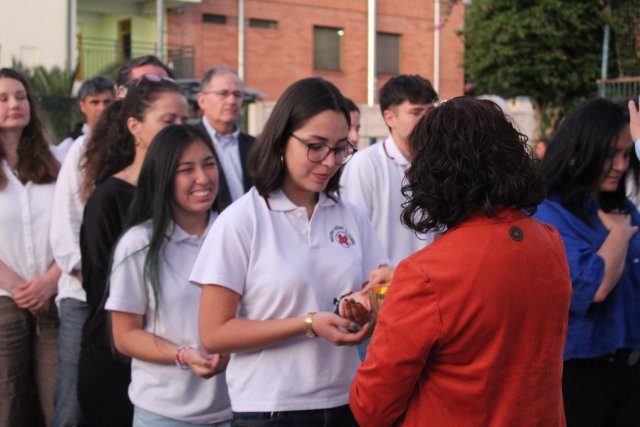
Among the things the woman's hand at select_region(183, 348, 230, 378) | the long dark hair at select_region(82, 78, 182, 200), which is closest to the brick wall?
the long dark hair at select_region(82, 78, 182, 200)

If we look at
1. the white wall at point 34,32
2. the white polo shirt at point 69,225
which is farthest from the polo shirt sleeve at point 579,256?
the white wall at point 34,32

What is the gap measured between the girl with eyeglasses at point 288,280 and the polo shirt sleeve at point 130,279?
54 cm

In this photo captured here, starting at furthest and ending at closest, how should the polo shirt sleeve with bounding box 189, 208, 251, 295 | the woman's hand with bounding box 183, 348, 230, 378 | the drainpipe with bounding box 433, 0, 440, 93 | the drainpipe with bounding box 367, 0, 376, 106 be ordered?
the drainpipe with bounding box 433, 0, 440, 93, the drainpipe with bounding box 367, 0, 376, 106, the woman's hand with bounding box 183, 348, 230, 378, the polo shirt sleeve with bounding box 189, 208, 251, 295

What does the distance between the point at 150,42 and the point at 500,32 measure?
489 inches

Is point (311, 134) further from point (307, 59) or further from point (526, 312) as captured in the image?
point (307, 59)

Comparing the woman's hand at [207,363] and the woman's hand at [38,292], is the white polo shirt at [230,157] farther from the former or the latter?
the woman's hand at [207,363]

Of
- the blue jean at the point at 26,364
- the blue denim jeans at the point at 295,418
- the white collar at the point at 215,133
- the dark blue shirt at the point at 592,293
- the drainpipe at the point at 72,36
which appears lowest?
the blue jean at the point at 26,364

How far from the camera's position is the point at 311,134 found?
2.73 meters

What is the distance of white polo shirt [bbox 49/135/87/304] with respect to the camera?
429cm

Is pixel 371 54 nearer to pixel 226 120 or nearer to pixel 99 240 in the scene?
pixel 226 120

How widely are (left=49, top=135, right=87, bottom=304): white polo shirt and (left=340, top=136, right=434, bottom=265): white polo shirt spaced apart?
141 cm

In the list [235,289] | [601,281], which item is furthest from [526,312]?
[601,281]

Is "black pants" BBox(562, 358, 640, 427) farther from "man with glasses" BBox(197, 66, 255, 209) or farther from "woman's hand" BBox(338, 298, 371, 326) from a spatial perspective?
"man with glasses" BBox(197, 66, 255, 209)

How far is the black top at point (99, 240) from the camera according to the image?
11.8ft
